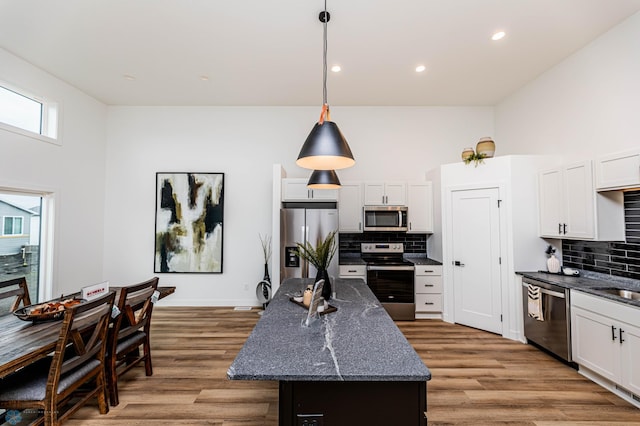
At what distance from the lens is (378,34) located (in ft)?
10.1

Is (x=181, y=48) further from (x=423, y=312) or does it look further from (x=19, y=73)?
(x=423, y=312)

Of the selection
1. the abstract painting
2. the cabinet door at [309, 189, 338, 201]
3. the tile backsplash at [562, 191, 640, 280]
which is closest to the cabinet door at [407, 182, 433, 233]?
the cabinet door at [309, 189, 338, 201]

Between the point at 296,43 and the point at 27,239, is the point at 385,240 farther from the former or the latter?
the point at 27,239

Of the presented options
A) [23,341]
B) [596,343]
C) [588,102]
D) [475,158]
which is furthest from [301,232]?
[588,102]

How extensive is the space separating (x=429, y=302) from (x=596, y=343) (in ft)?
6.51

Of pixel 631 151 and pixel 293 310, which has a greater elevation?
pixel 631 151

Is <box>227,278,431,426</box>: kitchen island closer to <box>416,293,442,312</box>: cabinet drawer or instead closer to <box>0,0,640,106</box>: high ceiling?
<box>0,0,640,106</box>: high ceiling

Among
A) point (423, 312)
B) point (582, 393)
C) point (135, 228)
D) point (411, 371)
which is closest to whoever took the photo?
point (411, 371)

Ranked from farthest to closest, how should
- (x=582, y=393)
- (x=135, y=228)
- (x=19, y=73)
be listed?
(x=135, y=228), (x=19, y=73), (x=582, y=393)

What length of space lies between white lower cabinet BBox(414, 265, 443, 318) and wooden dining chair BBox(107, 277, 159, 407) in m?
3.54

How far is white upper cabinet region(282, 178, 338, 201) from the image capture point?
4.50 meters

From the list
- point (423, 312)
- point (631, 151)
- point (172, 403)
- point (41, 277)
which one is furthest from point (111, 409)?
point (631, 151)

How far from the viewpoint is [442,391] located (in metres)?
2.51

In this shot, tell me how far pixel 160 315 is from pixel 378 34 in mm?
4948
